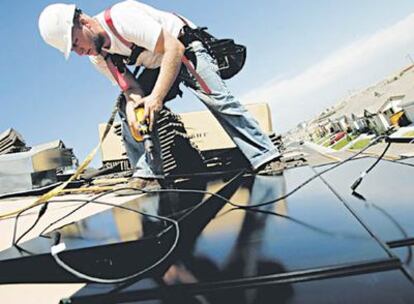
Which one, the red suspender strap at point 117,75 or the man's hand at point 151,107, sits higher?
the red suspender strap at point 117,75

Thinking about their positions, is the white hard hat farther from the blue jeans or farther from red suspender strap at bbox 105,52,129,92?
the blue jeans

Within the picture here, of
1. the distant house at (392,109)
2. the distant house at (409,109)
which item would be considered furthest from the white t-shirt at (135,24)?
the distant house at (392,109)

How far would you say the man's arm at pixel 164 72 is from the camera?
1.85m

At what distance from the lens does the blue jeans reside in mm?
2217

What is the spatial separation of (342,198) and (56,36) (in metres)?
1.50

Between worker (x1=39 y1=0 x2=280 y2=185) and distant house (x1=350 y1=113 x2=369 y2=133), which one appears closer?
worker (x1=39 y1=0 x2=280 y2=185)

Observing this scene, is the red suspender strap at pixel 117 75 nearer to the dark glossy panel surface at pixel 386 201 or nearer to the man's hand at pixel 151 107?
the man's hand at pixel 151 107

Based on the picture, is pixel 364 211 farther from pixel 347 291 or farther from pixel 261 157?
pixel 261 157

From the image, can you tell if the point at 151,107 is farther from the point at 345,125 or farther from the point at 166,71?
the point at 345,125

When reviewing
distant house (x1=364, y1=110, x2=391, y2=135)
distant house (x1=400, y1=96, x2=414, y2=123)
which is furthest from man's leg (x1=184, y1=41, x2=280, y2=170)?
distant house (x1=364, y1=110, x2=391, y2=135)

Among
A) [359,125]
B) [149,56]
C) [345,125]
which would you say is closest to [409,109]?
[359,125]

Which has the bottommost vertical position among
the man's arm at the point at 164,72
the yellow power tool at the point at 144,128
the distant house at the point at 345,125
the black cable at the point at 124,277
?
the distant house at the point at 345,125

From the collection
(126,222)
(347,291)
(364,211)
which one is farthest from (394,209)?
(126,222)

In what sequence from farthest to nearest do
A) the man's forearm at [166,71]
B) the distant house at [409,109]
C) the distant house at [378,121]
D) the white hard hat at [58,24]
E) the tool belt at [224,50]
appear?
1. the distant house at [378,121]
2. the distant house at [409,109]
3. the tool belt at [224,50]
4. the man's forearm at [166,71]
5. the white hard hat at [58,24]
